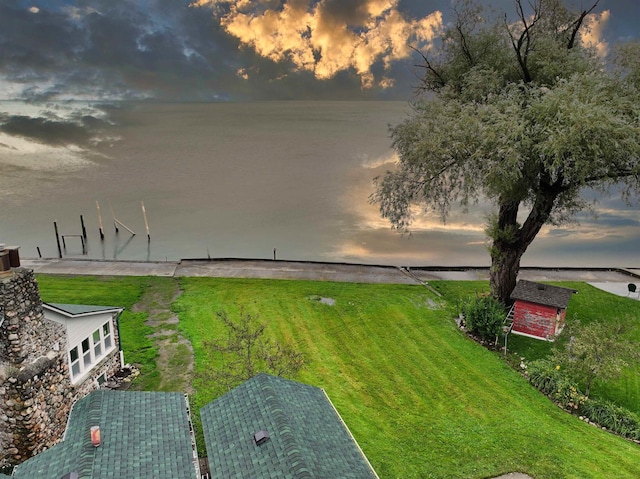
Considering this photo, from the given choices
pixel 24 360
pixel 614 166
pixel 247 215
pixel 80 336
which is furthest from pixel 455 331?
pixel 247 215

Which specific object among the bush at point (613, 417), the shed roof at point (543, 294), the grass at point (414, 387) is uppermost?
the shed roof at point (543, 294)

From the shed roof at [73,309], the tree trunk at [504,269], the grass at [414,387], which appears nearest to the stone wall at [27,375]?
the shed roof at [73,309]

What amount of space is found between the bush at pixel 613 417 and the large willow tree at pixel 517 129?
25.6ft

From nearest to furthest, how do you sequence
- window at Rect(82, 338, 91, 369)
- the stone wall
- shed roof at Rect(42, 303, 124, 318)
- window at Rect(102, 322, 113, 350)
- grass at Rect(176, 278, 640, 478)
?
1. the stone wall
2. grass at Rect(176, 278, 640, 478)
3. shed roof at Rect(42, 303, 124, 318)
4. window at Rect(82, 338, 91, 369)
5. window at Rect(102, 322, 113, 350)

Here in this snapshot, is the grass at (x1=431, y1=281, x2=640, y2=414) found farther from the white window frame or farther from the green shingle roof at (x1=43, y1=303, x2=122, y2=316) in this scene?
the green shingle roof at (x1=43, y1=303, x2=122, y2=316)

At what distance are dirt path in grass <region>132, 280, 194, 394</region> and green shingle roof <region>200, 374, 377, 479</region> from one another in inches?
230

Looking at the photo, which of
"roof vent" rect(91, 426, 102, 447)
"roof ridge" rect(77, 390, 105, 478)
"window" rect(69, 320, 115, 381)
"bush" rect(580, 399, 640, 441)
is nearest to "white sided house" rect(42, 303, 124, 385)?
"window" rect(69, 320, 115, 381)

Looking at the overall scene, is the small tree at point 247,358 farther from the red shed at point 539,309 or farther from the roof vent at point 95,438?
the red shed at point 539,309

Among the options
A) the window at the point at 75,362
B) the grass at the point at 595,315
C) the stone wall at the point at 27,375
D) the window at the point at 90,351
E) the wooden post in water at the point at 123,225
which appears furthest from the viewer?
the wooden post in water at the point at 123,225

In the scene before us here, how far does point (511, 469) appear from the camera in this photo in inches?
510

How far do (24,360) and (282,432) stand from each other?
7.48 metres

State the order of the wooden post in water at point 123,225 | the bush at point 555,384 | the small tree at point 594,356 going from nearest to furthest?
the small tree at point 594,356, the bush at point 555,384, the wooden post in water at point 123,225

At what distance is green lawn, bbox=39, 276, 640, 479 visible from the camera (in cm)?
1343

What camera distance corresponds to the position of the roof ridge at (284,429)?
8734 mm
